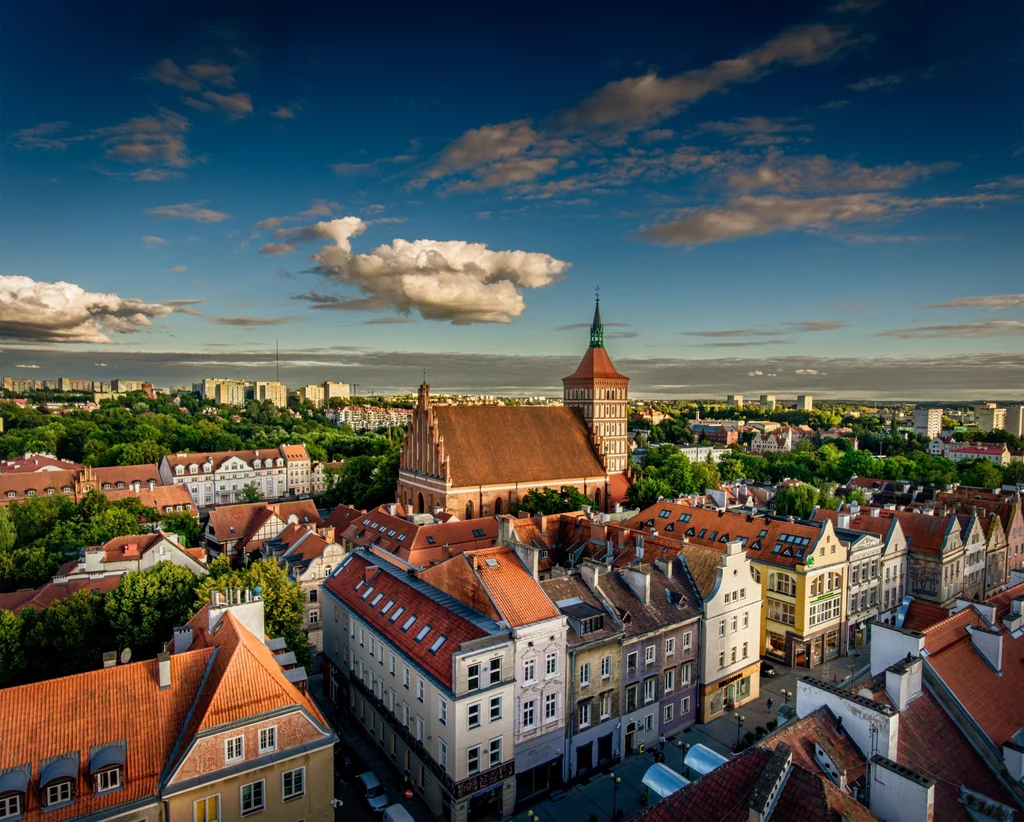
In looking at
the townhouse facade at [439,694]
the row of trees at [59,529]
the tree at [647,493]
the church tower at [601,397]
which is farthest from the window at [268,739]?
the church tower at [601,397]

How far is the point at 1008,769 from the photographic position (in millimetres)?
19781

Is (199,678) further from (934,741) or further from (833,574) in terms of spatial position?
(833,574)

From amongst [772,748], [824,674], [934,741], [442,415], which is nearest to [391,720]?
[772,748]

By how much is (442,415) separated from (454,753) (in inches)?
2109

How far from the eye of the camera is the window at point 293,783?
912 inches

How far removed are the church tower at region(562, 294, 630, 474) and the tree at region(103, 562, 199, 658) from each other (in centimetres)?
6190

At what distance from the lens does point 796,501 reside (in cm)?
8006

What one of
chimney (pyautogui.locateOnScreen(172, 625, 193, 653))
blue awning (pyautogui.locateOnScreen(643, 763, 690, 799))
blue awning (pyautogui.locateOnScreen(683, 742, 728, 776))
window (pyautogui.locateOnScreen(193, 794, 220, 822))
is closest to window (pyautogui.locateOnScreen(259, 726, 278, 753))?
window (pyautogui.locateOnScreen(193, 794, 220, 822))

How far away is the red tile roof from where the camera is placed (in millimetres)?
28188

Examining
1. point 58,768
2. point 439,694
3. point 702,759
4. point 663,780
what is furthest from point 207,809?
point 702,759

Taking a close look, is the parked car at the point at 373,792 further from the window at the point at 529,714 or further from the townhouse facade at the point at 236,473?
the townhouse facade at the point at 236,473

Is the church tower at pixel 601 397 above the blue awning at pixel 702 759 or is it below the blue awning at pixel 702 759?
above

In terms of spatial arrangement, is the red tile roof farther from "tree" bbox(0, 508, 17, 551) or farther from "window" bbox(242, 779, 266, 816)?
"tree" bbox(0, 508, 17, 551)

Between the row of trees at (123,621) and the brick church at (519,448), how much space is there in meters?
35.8
